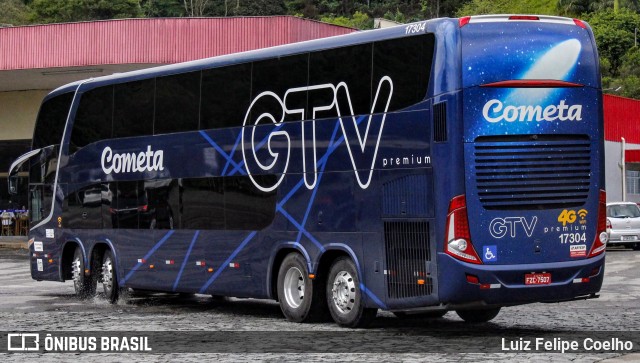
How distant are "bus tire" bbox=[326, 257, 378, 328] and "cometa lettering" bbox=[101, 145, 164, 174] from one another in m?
4.83

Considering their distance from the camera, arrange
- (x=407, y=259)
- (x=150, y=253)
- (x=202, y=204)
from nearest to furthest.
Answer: (x=407, y=259) → (x=202, y=204) → (x=150, y=253)

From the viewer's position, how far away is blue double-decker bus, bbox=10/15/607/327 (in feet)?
46.3

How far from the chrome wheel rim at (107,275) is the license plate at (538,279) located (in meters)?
9.40

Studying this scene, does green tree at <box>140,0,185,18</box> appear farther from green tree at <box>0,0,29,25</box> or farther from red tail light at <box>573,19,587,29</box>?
red tail light at <box>573,19,587,29</box>

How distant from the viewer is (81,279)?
2208 cm

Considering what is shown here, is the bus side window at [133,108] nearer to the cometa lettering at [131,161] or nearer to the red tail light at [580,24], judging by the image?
the cometa lettering at [131,161]

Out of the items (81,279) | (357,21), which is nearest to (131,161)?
(81,279)

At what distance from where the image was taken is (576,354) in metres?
12.6

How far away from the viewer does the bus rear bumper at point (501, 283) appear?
13898mm

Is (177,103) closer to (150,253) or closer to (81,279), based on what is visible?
(150,253)

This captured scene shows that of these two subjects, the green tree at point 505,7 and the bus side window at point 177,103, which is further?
the green tree at point 505,7

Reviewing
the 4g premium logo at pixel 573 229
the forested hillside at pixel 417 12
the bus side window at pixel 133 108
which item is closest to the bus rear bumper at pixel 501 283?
the 4g premium logo at pixel 573 229

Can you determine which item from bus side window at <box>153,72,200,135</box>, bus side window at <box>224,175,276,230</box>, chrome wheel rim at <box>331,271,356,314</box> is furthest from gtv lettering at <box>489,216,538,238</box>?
bus side window at <box>153,72,200,135</box>

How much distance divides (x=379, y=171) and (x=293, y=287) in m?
2.53
